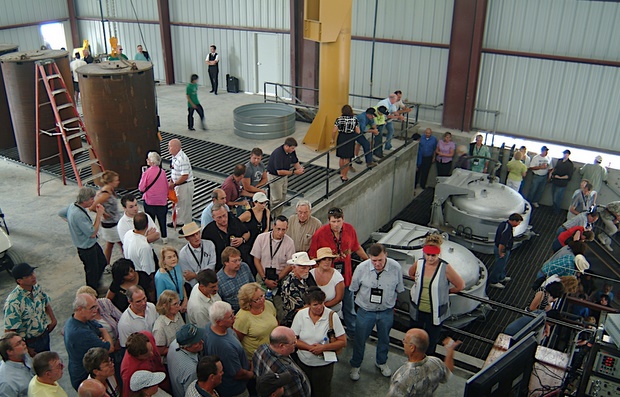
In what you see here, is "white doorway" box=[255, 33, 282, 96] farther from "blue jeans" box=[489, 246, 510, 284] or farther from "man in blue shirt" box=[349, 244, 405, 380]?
"man in blue shirt" box=[349, 244, 405, 380]

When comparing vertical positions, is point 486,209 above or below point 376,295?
below

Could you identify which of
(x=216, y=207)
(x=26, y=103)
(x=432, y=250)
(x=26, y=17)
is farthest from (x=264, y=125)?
(x=26, y=17)

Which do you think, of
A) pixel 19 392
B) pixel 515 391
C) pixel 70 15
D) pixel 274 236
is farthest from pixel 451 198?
pixel 70 15

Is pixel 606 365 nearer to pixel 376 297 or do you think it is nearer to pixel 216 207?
pixel 376 297

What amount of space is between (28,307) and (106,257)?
2.57 m

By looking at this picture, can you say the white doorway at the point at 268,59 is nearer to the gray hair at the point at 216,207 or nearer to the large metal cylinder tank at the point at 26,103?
the large metal cylinder tank at the point at 26,103

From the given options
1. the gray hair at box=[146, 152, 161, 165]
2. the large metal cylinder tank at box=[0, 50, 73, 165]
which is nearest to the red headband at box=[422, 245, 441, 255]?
the gray hair at box=[146, 152, 161, 165]

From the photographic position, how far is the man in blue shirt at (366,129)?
12016 millimetres

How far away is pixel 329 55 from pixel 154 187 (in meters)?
6.21

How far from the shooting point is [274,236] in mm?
6512

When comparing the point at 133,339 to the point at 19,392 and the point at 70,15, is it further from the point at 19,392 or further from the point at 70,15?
the point at 70,15

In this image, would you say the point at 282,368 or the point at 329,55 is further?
the point at 329,55

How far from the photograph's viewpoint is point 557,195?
14.2m

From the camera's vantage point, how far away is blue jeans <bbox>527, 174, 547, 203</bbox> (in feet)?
46.3
